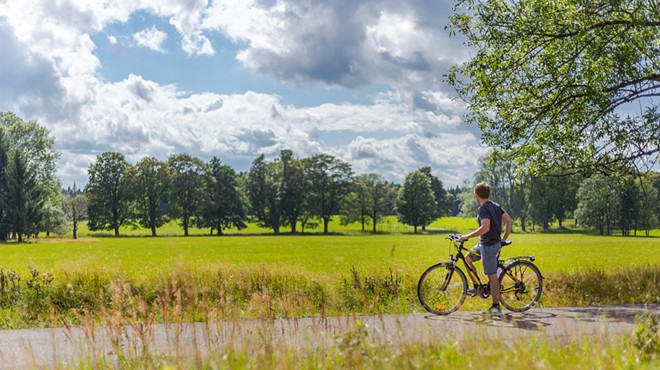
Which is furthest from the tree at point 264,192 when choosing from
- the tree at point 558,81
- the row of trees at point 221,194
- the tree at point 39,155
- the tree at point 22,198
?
the tree at point 558,81

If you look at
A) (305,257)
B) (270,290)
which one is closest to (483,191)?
(270,290)

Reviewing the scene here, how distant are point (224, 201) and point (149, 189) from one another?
11197 millimetres

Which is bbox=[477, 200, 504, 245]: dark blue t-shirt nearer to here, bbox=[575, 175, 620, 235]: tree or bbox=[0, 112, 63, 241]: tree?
bbox=[0, 112, 63, 241]: tree

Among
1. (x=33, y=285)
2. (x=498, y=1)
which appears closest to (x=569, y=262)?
(x=498, y=1)

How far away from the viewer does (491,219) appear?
1062 cm

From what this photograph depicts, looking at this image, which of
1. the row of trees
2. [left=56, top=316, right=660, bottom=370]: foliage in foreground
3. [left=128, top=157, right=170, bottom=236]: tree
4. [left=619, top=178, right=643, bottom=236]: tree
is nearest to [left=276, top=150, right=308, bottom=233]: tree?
the row of trees

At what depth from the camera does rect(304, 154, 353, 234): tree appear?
95000 millimetres

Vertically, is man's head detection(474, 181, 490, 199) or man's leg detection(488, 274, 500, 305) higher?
man's head detection(474, 181, 490, 199)

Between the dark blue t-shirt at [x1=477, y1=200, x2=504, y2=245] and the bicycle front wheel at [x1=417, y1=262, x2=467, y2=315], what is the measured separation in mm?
788

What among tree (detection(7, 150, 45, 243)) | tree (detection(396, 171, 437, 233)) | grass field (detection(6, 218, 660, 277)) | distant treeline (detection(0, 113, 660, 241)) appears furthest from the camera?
tree (detection(396, 171, 437, 233))

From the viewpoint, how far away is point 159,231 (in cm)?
9894

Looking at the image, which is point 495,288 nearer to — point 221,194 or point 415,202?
point 221,194

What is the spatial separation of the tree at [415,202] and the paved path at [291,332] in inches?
3558

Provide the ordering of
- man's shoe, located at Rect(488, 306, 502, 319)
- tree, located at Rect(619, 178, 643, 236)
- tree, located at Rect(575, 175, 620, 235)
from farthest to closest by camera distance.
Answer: tree, located at Rect(619, 178, 643, 236), tree, located at Rect(575, 175, 620, 235), man's shoe, located at Rect(488, 306, 502, 319)
